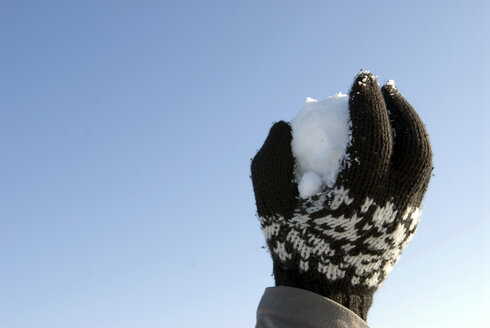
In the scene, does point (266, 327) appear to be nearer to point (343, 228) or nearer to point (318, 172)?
point (343, 228)

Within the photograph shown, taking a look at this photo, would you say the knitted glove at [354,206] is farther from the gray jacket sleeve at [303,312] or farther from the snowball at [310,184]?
the gray jacket sleeve at [303,312]

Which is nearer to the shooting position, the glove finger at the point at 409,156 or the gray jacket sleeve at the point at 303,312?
the gray jacket sleeve at the point at 303,312

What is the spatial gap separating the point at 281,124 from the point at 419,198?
676 millimetres

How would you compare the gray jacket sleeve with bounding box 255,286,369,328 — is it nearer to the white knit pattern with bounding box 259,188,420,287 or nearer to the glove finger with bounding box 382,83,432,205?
the white knit pattern with bounding box 259,188,420,287

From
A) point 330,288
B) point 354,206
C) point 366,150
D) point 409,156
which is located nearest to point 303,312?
point 330,288

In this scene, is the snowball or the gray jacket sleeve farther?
the snowball

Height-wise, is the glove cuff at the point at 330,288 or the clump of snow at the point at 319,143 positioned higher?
the clump of snow at the point at 319,143

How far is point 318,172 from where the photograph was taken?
2.28 m

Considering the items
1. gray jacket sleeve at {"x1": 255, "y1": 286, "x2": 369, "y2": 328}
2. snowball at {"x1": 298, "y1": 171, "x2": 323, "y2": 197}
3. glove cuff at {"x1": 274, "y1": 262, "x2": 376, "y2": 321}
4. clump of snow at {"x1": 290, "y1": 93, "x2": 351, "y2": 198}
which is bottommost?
gray jacket sleeve at {"x1": 255, "y1": 286, "x2": 369, "y2": 328}

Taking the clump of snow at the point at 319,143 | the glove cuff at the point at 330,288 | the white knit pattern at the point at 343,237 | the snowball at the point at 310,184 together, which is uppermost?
the clump of snow at the point at 319,143

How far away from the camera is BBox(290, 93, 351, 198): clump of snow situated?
222 centimetres

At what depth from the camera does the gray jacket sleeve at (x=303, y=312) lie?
2064 millimetres

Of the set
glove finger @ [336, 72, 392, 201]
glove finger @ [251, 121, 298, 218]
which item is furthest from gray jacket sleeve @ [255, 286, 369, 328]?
glove finger @ [336, 72, 392, 201]

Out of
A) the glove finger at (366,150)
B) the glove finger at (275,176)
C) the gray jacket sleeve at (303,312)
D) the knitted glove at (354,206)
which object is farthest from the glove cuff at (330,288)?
the glove finger at (366,150)
